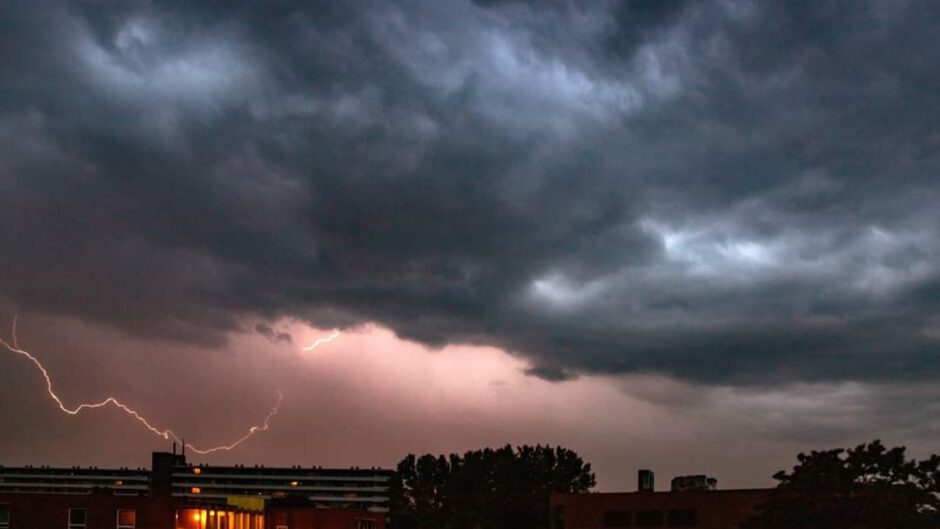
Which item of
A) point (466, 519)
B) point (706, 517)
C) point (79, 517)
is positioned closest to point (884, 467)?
point (706, 517)

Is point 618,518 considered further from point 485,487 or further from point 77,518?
point 485,487

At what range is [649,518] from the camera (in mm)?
86812

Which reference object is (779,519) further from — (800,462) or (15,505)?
(15,505)

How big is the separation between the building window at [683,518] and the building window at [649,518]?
0.92 m

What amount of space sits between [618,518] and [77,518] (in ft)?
142

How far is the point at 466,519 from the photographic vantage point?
128125mm

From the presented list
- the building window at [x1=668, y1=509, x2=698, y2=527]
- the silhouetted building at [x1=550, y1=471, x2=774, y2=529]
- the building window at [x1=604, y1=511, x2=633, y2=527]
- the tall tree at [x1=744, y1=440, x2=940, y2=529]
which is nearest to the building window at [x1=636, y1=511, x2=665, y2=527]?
the silhouetted building at [x1=550, y1=471, x2=774, y2=529]

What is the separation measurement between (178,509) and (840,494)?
42.6m

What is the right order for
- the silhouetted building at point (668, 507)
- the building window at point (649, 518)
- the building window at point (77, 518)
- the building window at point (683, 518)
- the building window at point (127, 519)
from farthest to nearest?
1. the building window at point (649, 518)
2. the building window at point (683, 518)
3. the silhouetted building at point (668, 507)
4. the building window at point (127, 519)
5. the building window at point (77, 518)

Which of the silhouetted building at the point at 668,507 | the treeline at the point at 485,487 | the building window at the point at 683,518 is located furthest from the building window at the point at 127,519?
the treeline at the point at 485,487

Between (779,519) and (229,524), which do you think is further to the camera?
(229,524)

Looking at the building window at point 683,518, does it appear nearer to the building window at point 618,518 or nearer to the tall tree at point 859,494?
the building window at point 618,518

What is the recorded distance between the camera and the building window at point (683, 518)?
3324 inches

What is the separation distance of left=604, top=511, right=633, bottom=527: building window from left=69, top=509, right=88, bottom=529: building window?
42.1m
